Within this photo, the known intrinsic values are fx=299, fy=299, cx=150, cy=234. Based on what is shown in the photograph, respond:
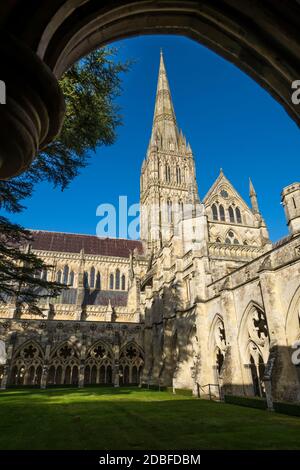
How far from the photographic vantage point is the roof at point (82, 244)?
132 feet

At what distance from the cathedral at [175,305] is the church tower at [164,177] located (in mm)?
217

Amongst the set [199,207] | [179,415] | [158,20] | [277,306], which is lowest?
[179,415]

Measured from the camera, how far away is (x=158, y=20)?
283 centimetres

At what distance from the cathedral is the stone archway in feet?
32.6

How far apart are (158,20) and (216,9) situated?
58cm

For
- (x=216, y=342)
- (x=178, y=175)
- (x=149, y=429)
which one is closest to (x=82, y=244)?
(x=178, y=175)

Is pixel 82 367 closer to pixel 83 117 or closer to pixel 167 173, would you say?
pixel 83 117

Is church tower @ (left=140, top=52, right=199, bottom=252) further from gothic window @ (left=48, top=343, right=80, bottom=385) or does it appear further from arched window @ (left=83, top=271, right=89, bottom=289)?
gothic window @ (left=48, top=343, right=80, bottom=385)

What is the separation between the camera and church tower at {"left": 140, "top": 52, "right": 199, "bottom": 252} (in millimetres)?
42844

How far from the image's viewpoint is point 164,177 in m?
47.9

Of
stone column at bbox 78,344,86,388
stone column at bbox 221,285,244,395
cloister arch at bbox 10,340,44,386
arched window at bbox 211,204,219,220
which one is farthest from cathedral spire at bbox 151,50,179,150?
stone column at bbox 221,285,244,395

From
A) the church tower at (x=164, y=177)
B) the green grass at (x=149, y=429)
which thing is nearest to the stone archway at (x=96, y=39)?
the green grass at (x=149, y=429)
